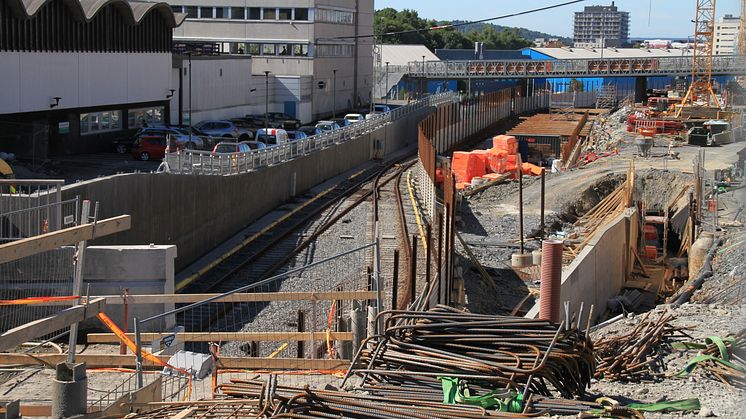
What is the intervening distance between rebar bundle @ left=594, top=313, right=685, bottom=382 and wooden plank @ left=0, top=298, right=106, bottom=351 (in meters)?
5.32

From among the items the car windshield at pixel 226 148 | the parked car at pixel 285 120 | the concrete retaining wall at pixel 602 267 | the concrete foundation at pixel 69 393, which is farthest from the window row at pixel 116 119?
the concrete foundation at pixel 69 393

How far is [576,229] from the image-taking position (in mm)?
28562

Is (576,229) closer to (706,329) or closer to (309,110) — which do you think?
(706,329)

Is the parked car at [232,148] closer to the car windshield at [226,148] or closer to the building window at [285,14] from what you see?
the car windshield at [226,148]

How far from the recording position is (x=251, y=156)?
29156 mm

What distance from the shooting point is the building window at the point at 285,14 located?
64000 millimetres

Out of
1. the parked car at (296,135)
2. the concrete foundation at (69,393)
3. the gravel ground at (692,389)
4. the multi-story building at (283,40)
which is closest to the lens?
the concrete foundation at (69,393)

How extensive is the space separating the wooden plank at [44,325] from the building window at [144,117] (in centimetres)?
3180

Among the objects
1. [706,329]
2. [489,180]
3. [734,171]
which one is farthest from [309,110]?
[706,329]

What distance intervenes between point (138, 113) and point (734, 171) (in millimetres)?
22349

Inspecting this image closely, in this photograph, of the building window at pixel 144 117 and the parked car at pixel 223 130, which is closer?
the building window at pixel 144 117

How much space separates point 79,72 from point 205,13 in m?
31.9

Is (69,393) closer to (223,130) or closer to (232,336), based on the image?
(232,336)

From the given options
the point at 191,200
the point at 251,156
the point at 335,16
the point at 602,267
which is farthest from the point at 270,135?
the point at 335,16
